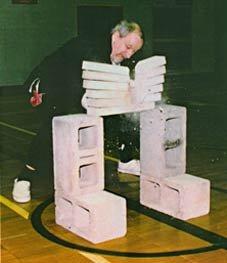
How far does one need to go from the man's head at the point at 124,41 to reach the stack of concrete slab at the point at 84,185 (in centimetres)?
43

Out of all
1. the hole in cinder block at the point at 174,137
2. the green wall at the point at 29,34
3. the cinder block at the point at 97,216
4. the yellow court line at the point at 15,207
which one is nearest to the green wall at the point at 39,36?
the green wall at the point at 29,34

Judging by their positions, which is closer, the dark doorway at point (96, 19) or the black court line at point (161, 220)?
the black court line at point (161, 220)

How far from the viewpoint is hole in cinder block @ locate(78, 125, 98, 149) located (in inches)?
84.3

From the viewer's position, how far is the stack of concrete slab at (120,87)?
83.6 inches

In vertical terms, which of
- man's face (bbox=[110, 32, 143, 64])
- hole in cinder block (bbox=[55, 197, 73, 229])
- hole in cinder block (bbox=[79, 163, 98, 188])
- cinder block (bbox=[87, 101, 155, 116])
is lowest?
hole in cinder block (bbox=[55, 197, 73, 229])

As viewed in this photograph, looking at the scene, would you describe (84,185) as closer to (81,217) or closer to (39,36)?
(81,217)

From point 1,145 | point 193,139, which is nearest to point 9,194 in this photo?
point 1,145

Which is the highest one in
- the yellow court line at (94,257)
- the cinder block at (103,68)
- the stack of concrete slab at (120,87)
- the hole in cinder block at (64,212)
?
the cinder block at (103,68)

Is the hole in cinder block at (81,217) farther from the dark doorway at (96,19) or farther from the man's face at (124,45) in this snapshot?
the dark doorway at (96,19)

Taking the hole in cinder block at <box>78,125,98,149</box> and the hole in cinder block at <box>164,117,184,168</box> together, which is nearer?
the hole in cinder block at <box>78,125,98,149</box>

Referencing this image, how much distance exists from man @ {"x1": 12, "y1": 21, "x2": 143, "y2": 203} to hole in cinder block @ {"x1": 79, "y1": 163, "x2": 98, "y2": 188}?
14.4 inches

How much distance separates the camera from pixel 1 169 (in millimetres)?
3000

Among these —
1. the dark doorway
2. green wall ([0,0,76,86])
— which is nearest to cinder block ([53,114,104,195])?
the dark doorway

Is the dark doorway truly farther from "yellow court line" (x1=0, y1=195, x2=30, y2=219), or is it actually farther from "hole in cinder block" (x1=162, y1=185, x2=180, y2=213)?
"hole in cinder block" (x1=162, y1=185, x2=180, y2=213)
